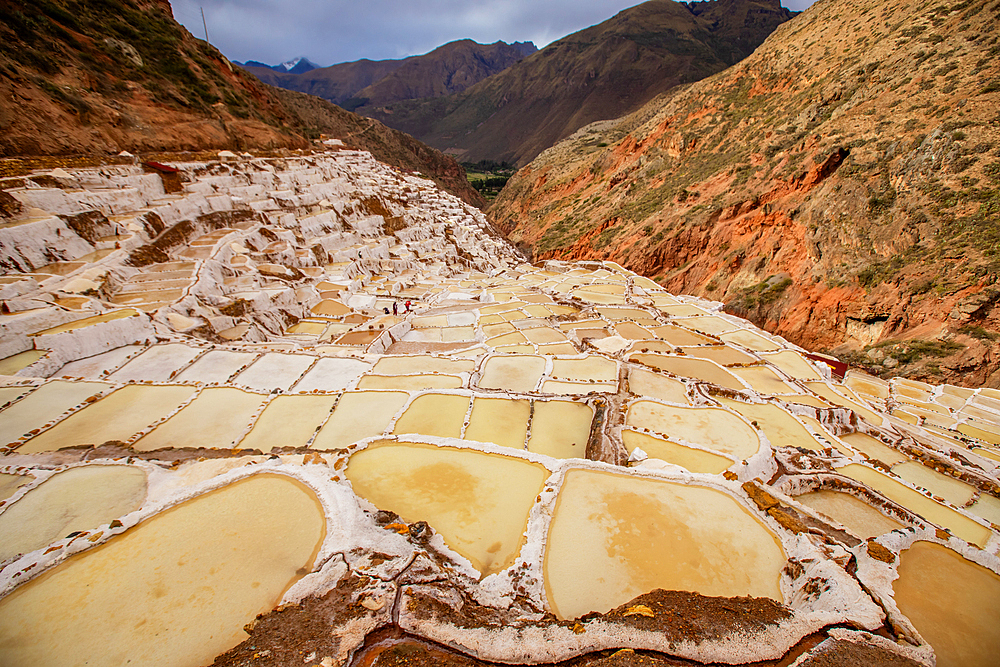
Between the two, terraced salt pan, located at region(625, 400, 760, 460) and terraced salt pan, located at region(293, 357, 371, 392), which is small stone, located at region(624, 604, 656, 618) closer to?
terraced salt pan, located at region(625, 400, 760, 460)

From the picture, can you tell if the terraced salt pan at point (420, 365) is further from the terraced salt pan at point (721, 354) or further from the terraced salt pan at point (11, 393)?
the terraced salt pan at point (721, 354)

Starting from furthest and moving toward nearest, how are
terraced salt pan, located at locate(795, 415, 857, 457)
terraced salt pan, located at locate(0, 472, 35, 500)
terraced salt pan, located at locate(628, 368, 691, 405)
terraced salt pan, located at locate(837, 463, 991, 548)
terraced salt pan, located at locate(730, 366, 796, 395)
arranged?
terraced salt pan, located at locate(730, 366, 796, 395) < terraced salt pan, located at locate(628, 368, 691, 405) < terraced salt pan, located at locate(795, 415, 857, 457) < terraced salt pan, located at locate(837, 463, 991, 548) < terraced salt pan, located at locate(0, 472, 35, 500)

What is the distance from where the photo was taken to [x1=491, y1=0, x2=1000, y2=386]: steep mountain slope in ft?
54.7

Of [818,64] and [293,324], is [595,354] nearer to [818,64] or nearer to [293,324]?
[293,324]

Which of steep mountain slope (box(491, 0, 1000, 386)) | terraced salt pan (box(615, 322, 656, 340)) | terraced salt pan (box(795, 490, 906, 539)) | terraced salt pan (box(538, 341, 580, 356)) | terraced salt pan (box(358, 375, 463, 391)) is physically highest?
steep mountain slope (box(491, 0, 1000, 386))

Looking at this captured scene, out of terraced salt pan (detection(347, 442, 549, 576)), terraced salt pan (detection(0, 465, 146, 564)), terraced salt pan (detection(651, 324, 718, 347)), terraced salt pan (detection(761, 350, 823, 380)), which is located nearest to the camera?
terraced salt pan (detection(0, 465, 146, 564))

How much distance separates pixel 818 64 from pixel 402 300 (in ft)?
116

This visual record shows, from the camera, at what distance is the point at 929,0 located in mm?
24734

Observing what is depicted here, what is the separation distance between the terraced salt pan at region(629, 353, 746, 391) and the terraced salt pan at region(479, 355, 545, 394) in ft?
11.4

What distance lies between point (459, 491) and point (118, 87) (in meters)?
36.7

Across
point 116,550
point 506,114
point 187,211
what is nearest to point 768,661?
point 116,550

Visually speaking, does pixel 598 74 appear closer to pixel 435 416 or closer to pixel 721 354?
pixel 721 354

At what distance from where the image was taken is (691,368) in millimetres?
13328

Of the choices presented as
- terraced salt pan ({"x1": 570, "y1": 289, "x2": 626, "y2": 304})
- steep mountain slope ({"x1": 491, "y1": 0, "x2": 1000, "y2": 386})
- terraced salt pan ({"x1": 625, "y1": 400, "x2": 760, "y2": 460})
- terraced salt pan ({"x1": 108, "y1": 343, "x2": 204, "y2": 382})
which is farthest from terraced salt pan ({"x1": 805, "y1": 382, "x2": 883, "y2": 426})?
terraced salt pan ({"x1": 108, "y1": 343, "x2": 204, "y2": 382})
